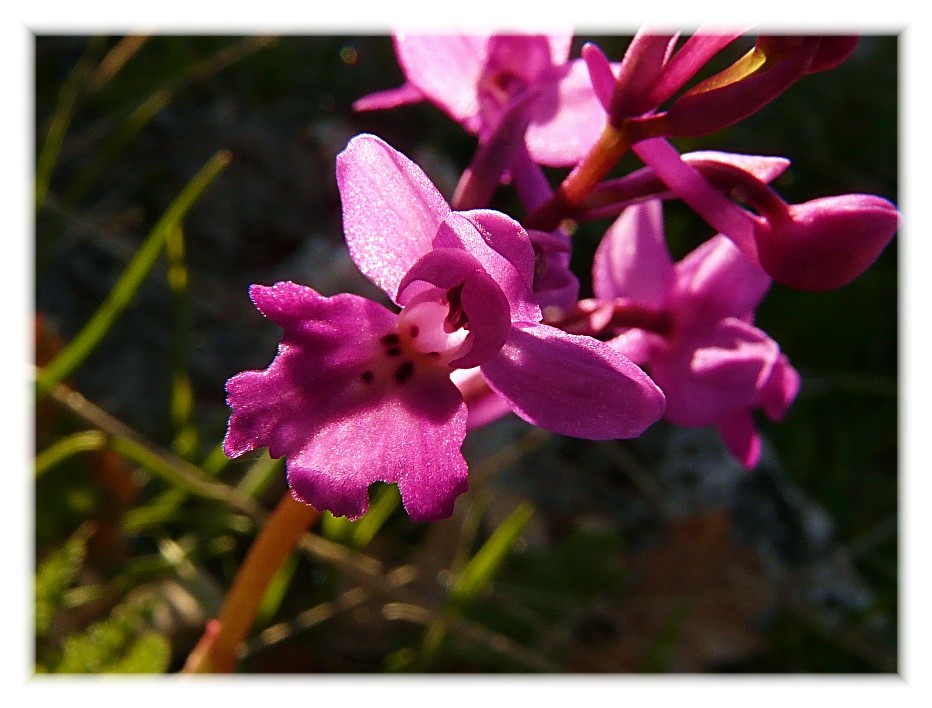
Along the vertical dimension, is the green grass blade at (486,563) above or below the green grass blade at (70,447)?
below

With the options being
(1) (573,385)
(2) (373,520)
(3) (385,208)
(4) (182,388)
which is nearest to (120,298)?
(4) (182,388)

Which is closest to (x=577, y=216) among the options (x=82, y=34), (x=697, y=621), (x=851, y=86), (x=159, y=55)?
(x=697, y=621)

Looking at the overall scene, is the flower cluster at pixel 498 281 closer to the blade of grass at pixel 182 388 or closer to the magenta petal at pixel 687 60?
the magenta petal at pixel 687 60

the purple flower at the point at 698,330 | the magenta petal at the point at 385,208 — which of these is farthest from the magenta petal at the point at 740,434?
the magenta petal at the point at 385,208

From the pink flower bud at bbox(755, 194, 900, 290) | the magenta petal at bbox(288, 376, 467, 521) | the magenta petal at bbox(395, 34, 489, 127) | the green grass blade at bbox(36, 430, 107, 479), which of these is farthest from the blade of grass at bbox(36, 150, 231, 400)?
the pink flower bud at bbox(755, 194, 900, 290)

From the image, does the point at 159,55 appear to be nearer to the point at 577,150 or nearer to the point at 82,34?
the point at 82,34

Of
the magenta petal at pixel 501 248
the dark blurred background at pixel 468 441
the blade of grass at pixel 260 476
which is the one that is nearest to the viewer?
the magenta petal at pixel 501 248
